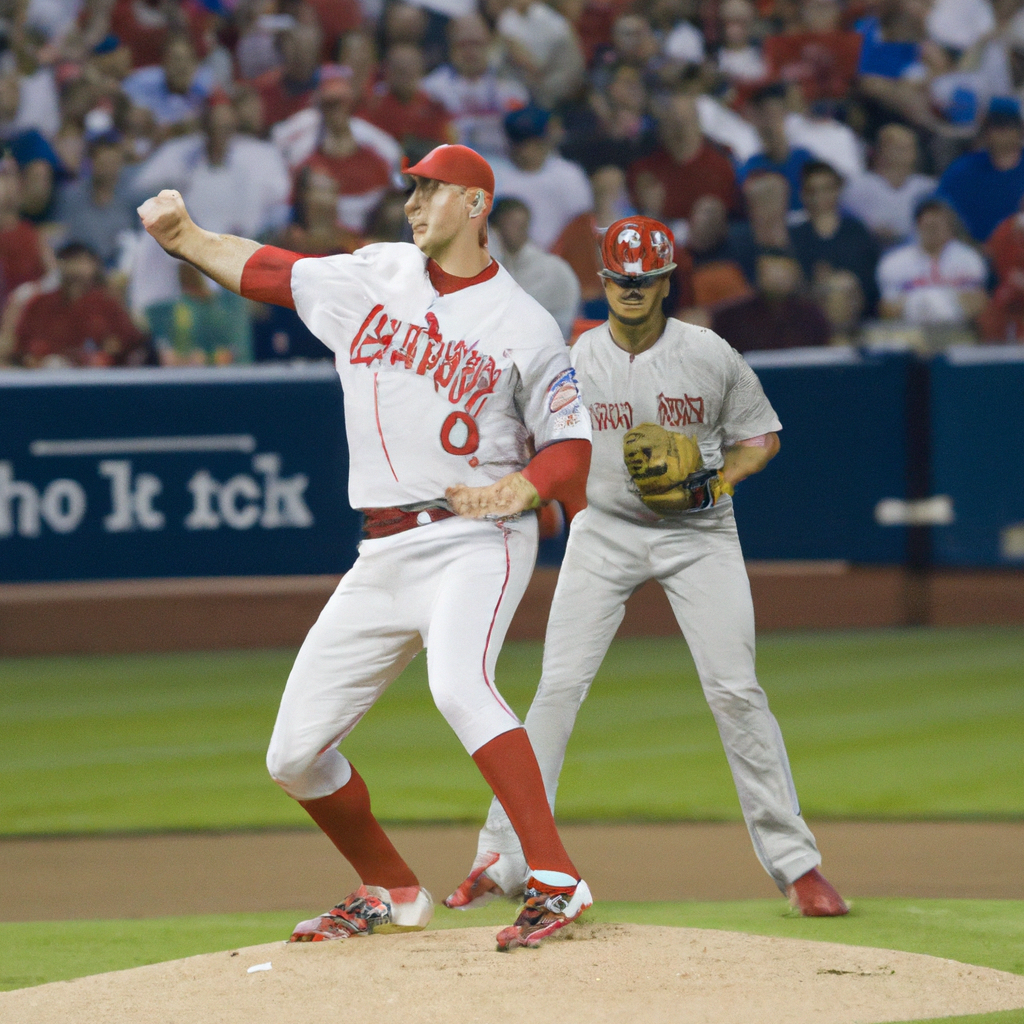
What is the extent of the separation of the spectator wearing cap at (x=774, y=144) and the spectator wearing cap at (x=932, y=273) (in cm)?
110

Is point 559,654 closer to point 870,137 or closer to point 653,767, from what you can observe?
point 653,767

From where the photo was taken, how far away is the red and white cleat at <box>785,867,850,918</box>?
514cm

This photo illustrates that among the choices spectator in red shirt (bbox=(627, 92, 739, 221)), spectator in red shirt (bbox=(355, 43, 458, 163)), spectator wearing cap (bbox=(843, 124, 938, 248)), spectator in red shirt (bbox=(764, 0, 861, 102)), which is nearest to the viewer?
spectator in red shirt (bbox=(627, 92, 739, 221))

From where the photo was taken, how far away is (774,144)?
13125 millimetres

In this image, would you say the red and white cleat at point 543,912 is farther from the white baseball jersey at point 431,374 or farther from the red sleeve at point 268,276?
the red sleeve at point 268,276

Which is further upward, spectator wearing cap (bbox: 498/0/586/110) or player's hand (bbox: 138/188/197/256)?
spectator wearing cap (bbox: 498/0/586/110)

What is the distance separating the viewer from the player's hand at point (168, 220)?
436 cm

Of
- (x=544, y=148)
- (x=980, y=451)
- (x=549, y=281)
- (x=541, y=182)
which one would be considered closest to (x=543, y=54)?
(x=544, y=148)

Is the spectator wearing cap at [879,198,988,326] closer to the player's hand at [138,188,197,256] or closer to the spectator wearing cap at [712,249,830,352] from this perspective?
the spectator wearing cap at [712,249,830,352]

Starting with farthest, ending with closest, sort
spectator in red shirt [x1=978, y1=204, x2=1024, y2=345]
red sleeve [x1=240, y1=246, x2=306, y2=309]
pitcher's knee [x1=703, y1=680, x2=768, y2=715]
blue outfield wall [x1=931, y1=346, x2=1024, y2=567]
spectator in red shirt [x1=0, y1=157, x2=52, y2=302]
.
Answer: spectator in red shirt [x1=978, y1=204, x2=1024, y2=345]
spectator in red shirt [x1=0, y1=157, x2=52, y2=302]
blue outfield wall [x1=931, y1=346, x2=1024, y2=567]
pitcher's knee [x1=703, y1=680, x2=768, y2=715]
red sleeve [x1=240, y1=246, x2=306, y2=309]

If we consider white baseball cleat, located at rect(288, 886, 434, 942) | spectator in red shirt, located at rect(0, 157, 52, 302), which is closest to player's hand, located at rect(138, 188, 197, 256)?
white baseball cleat, located at rect(288, 886, 434, 942)

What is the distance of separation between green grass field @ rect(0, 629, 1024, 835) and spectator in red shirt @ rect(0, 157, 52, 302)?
266 centimetres

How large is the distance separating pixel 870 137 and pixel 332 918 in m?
10.6

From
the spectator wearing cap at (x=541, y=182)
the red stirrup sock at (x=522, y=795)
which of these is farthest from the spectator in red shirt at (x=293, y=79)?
the red stirrup sock at (x=522, y=795)
